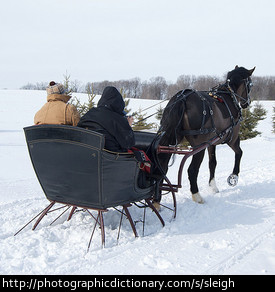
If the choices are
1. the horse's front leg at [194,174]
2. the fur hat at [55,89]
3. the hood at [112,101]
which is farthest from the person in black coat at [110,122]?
the horse's front leg at [194,174]

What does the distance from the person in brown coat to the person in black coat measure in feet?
0.56

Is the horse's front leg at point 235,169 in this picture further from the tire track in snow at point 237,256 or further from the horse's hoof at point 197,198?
the tire track in snow at point 237,256

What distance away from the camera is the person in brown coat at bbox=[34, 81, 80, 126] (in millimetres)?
3730

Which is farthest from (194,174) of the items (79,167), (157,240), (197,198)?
(79,167)

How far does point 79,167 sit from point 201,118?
8.27 ft

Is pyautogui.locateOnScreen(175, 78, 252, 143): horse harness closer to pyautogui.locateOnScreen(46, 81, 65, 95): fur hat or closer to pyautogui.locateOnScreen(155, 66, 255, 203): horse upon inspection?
pyautogui.locateOnScreen(155, 66, 255, 203): horse

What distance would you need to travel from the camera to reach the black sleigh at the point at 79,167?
331 centimetres

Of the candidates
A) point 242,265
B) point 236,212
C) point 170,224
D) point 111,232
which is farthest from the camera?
point 236,212

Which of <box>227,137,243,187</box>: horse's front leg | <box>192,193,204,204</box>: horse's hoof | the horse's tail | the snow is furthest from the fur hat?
<box>227,137,243,187</box>: horse's front leg

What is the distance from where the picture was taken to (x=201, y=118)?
5.22 meters
